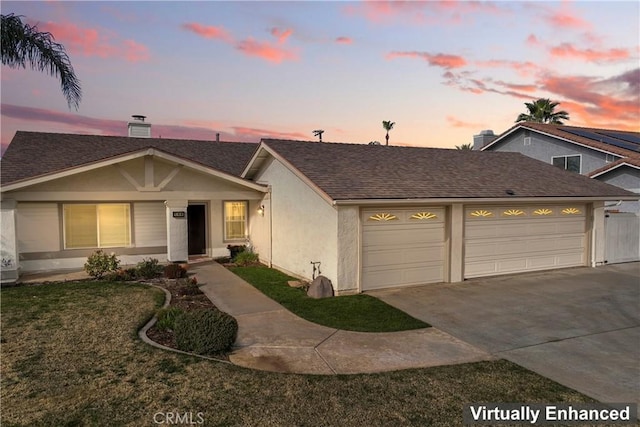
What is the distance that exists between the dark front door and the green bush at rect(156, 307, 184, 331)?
856 centimetres

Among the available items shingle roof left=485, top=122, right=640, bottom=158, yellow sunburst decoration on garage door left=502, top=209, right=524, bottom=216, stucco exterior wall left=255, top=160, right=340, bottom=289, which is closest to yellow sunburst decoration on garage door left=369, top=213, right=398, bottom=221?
stucco exterior wall left=255, top=160, right=340, bottom=289

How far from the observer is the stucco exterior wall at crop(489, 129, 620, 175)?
20453 mm

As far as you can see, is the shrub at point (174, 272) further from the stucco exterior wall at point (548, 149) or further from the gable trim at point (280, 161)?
the stucco exterior wall at point (548, 149)

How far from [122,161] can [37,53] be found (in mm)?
4385

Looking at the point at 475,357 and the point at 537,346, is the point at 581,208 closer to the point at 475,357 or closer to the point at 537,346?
the point at 537,346

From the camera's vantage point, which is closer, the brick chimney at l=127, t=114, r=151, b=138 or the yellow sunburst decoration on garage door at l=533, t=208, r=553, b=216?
the yellow sunburst decoration on garage door at l=533, t=208, r=553, b=216

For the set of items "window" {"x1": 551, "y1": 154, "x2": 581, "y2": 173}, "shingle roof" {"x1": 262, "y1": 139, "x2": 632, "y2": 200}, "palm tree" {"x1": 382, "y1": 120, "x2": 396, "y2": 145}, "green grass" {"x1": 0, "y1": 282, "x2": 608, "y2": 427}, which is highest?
"palm tree" {"x1": 382, "y1": 120, "x2": 396, "y2": 145}

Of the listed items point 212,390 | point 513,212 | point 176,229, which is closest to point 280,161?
point 176,229

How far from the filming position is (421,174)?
13.1 meters

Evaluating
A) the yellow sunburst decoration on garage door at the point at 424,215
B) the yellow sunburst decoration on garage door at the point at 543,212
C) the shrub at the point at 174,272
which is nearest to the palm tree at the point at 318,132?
the yellow sunburst decoration on garage door at the point at 424,215

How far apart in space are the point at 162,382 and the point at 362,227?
667cm

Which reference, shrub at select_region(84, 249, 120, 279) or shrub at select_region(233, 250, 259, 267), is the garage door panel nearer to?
shrub at select_region(233, 250, 259, 267)

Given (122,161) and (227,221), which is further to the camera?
(227,221)

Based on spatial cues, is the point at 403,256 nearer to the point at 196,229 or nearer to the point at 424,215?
the point at 424,215
